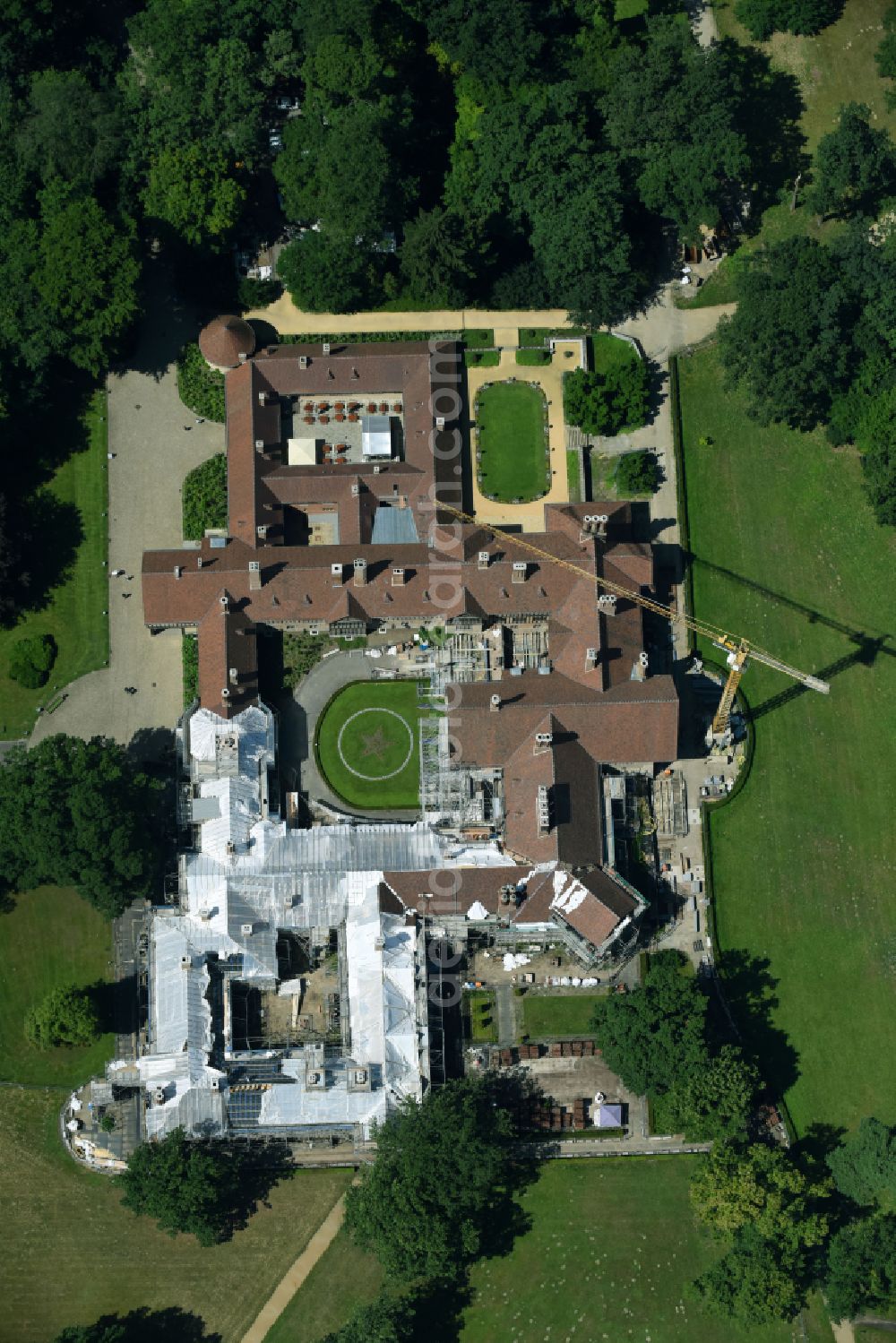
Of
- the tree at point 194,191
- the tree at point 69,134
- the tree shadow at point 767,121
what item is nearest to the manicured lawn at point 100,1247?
the tree at point 194,191

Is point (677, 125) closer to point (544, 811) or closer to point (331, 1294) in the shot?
point (544, 811)

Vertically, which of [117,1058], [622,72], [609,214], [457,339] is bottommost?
[117,1058]

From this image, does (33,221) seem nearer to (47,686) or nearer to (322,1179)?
(47,686)

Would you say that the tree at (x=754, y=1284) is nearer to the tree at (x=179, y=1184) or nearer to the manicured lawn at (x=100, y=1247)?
the manicured lawn at (x=100, y=1247)

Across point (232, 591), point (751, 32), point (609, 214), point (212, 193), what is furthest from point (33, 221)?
point (751, 32)

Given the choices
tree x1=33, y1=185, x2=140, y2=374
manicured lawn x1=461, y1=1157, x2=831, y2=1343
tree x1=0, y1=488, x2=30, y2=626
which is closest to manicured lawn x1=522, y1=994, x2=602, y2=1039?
manicured lawn x1=461, y1=1157, x2=831, y2=1343

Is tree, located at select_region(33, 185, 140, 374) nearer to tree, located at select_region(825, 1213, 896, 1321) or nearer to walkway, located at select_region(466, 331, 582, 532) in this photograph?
walkway, located at select_region(466, 331, 582, 532)
